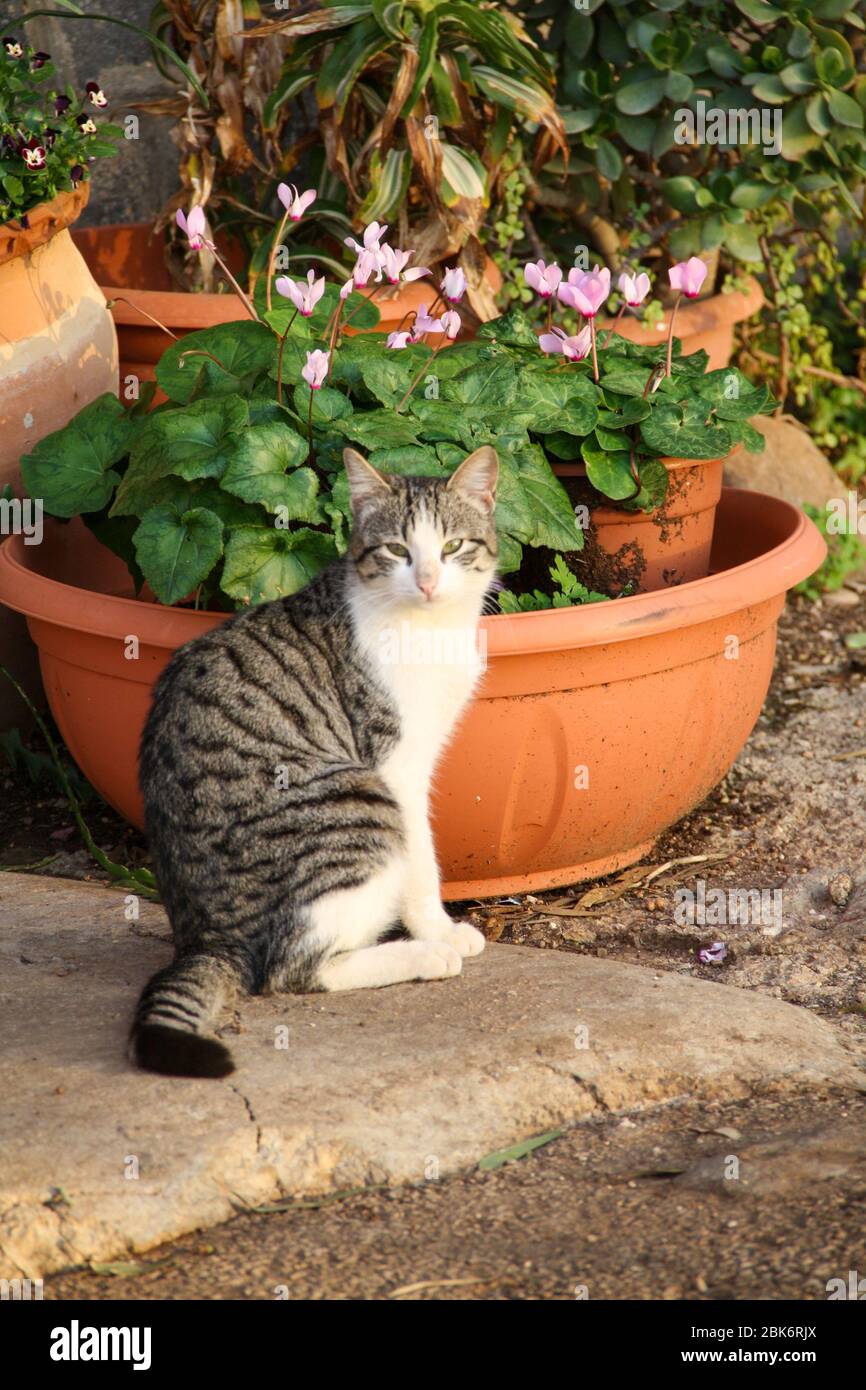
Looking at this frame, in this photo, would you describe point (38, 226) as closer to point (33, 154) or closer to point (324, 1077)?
point (33, 154)

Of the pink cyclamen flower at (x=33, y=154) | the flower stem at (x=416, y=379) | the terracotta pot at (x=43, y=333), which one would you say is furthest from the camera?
the terracotta pot at (x=43, y=333)

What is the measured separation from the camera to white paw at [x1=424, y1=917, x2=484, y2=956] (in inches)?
124

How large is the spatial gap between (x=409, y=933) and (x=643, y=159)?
3.37 m

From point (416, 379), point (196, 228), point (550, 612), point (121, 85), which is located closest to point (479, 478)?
point (550, 612)

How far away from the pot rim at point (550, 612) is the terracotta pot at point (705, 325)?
53.5 inches

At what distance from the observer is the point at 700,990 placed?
3.00 meters

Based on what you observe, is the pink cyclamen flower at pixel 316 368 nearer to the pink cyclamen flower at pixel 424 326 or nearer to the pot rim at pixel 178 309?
the pink cyclamen flower at pixel 424 326

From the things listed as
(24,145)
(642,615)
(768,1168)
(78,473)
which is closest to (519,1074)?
(768,1168)

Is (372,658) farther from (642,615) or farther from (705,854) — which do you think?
(705,854)

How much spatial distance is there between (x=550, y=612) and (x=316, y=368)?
72cm

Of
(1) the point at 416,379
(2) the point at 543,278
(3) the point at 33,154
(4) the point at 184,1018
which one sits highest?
(3) the point at 33,154

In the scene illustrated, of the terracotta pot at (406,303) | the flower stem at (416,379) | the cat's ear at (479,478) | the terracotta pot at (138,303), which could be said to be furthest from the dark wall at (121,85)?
the cat's ear at (479,478)

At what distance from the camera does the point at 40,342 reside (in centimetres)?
402

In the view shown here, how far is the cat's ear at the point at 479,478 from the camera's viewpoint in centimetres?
306
